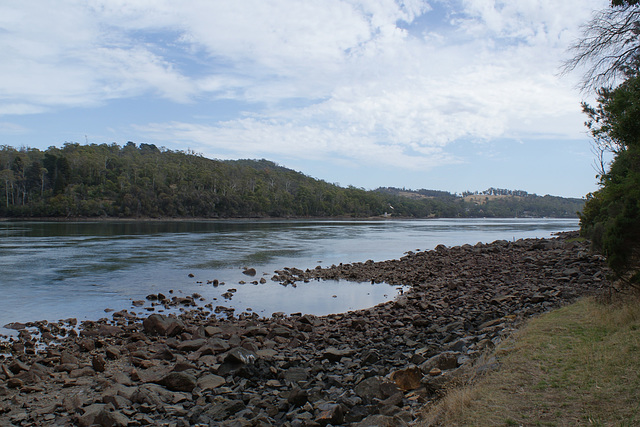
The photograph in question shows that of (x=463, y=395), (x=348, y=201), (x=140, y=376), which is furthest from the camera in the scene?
(x=348, y=201)

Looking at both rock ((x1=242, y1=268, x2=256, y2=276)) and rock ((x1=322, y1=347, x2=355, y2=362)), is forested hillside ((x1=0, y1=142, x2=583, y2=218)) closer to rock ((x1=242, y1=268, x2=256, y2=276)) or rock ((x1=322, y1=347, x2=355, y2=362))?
rock ((x1=242, y1=268, x2=256, y2=276))

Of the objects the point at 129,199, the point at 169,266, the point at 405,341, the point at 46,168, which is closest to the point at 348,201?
the point at 129,199

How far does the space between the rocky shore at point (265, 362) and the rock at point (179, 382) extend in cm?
2

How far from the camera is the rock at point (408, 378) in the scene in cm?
688

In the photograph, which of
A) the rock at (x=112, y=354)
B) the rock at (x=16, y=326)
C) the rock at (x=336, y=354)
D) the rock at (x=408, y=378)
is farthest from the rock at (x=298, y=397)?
the rock at (x=16, y=326)

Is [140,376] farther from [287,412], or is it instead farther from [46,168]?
[46,168]

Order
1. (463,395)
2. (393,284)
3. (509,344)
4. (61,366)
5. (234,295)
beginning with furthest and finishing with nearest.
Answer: (393,284) → (234,295) → (61,366) → (509,344) → (463,395)

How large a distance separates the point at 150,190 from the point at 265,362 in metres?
114

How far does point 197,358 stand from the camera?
10.4m

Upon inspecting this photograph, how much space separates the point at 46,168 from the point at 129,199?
22806mm

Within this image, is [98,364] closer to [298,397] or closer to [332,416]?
[298,397]

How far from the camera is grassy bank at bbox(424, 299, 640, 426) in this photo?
4.80 m

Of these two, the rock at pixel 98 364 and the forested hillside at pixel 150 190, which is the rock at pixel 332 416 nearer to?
the rock at pixel 98 364

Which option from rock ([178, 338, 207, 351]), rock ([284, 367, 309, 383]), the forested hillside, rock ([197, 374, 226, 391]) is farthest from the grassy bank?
the forested hillside
